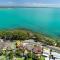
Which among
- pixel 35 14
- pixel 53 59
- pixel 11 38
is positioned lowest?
pixel 53 59

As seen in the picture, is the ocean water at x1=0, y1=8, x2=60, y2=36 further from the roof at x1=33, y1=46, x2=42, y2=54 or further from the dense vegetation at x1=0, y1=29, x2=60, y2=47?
the roof at x1=33, y1=46, x2=42, y2=54

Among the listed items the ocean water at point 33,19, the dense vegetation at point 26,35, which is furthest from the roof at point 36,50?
the ocean water at point 33,19

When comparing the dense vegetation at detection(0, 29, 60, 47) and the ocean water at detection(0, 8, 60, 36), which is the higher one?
the ocean water at detection(0, 8, 60, 36)

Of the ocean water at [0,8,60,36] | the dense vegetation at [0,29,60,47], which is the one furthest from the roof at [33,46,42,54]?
the ocean water at [0,8,60,36]

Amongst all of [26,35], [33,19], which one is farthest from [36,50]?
[33,19]

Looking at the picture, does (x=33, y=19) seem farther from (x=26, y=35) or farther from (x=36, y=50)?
(x=36, y=50)

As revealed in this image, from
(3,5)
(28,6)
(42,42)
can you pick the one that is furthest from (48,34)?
(3,5)

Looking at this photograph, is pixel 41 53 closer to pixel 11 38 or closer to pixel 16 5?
pixel 11 38

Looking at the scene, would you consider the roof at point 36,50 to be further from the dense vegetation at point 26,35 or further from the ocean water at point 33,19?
the ocean water at point 33,19
